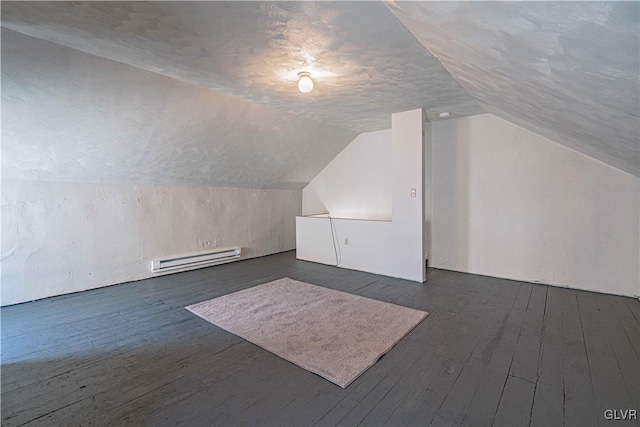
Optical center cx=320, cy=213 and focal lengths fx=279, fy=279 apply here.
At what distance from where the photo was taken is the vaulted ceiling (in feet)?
4.60

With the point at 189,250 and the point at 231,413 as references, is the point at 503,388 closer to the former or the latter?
the point at 231,413

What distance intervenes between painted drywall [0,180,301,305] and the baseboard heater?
0.41 feet

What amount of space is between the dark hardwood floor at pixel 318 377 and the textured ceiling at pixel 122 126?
1.72 m

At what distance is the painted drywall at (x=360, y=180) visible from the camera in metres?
5.22

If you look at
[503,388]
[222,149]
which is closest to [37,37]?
[222,149]

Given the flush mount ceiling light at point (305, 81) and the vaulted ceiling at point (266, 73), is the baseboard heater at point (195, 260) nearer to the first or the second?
the vaulted ceiling at point (266, 73)

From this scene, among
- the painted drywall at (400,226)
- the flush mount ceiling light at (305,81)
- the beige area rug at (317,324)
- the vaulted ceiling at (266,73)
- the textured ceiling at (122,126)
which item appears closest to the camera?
the vaulted ceiling at (266,73)

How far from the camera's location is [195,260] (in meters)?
4.61

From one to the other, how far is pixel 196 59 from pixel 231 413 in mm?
2693

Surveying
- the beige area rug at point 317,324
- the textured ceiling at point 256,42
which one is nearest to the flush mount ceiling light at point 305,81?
the textured ceiling at point 256,42

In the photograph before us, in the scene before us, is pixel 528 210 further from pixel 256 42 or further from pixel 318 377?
pixel 256 42

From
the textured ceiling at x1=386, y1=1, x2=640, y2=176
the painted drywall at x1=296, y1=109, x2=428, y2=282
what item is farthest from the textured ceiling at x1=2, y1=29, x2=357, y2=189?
the textured ceiling at x1=386, y1=1, x2=640, y2=176

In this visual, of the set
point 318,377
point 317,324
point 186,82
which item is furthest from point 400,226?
point 186,82

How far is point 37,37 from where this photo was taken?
2066 millimetres
